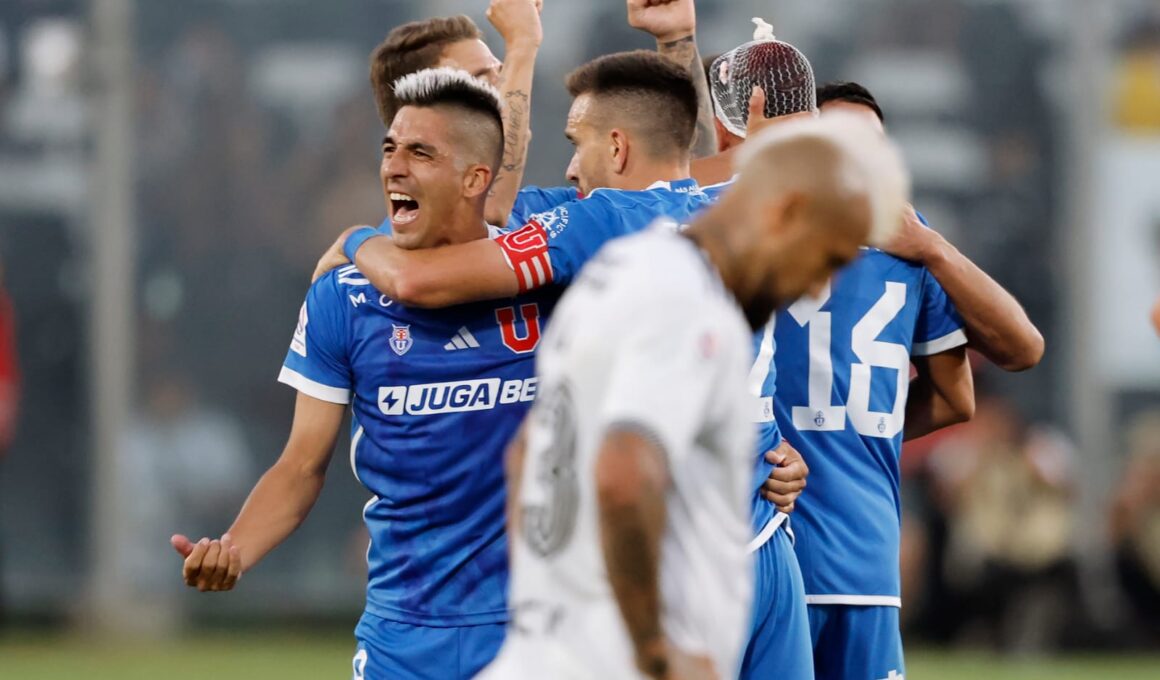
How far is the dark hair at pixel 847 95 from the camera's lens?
20.7 ft

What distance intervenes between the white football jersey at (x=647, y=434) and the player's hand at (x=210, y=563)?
1.53m

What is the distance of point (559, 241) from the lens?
5.12 metres

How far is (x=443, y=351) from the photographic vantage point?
5250 mm

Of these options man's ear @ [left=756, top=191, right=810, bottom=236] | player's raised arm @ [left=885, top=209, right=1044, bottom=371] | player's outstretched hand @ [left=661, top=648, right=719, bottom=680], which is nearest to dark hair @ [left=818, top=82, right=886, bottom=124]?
player's raised arm @ [left=885, top=209, right=1044, bottom=371]

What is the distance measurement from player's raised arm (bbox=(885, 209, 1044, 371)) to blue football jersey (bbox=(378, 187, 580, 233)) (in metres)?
1.05

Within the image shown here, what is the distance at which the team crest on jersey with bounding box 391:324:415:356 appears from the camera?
17.2ft

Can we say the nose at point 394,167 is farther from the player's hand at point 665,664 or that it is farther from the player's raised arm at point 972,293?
the player's hand at point 665,664

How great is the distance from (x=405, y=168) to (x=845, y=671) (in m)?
2.16

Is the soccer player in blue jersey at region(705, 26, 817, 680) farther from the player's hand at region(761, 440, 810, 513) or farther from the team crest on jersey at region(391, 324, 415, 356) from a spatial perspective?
the team crest on jersey at region(391, 324, 415, 356)

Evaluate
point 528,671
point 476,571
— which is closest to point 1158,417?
point 476,571

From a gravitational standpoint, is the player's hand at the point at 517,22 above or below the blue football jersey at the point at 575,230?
above

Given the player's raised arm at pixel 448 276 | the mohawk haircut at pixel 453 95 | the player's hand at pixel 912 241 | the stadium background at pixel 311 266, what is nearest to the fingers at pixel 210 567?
the player's raised arm at pixel 448 276

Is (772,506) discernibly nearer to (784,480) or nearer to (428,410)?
(784,480)

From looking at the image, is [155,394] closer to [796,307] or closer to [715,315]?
[796,307]
